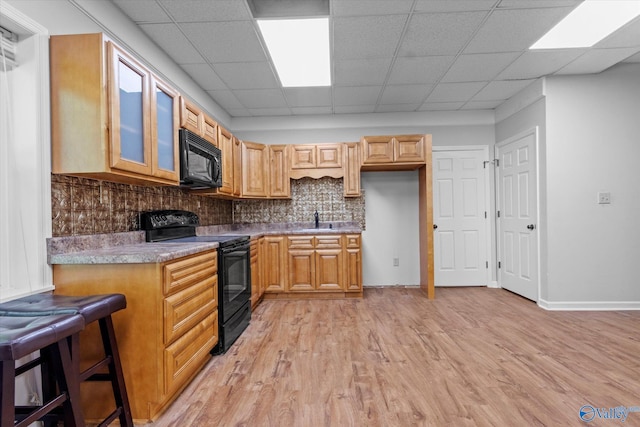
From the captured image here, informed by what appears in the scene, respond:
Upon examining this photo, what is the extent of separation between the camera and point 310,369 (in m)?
2.16

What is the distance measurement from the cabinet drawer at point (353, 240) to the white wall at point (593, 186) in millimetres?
2124

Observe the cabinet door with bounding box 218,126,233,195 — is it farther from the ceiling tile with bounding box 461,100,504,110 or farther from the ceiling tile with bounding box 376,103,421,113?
the ceiling tile with bounding box 461,100,504,110

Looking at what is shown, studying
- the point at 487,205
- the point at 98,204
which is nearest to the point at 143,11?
the point at 98,204

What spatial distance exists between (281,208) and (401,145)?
6.29ft

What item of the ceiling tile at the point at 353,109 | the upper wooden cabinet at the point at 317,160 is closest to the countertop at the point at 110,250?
the upper wooden cabinet at the point at 317,160

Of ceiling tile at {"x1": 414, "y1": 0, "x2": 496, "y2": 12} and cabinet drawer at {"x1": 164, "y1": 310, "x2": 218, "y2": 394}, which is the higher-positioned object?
ceiling tile at {"x1": 414, "y1": 0, "x2": 496, "y2": 12}

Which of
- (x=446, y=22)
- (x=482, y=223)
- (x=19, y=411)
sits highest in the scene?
(x=446, y=22)

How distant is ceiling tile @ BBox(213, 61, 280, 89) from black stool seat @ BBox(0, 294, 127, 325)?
2.42 m

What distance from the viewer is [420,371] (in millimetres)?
2109

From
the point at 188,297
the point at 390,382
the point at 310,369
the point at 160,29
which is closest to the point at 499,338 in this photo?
the point at 390,382

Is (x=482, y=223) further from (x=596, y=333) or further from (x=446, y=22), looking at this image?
(x=446, y=22)

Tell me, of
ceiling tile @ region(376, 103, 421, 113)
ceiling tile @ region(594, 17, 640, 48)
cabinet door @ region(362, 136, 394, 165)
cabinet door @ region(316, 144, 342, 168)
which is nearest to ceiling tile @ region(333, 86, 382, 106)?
ceiling tile @ region(376, 103, 421, 113)

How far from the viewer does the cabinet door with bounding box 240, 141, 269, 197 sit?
4.02m

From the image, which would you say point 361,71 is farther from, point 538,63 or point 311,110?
point 538,63
